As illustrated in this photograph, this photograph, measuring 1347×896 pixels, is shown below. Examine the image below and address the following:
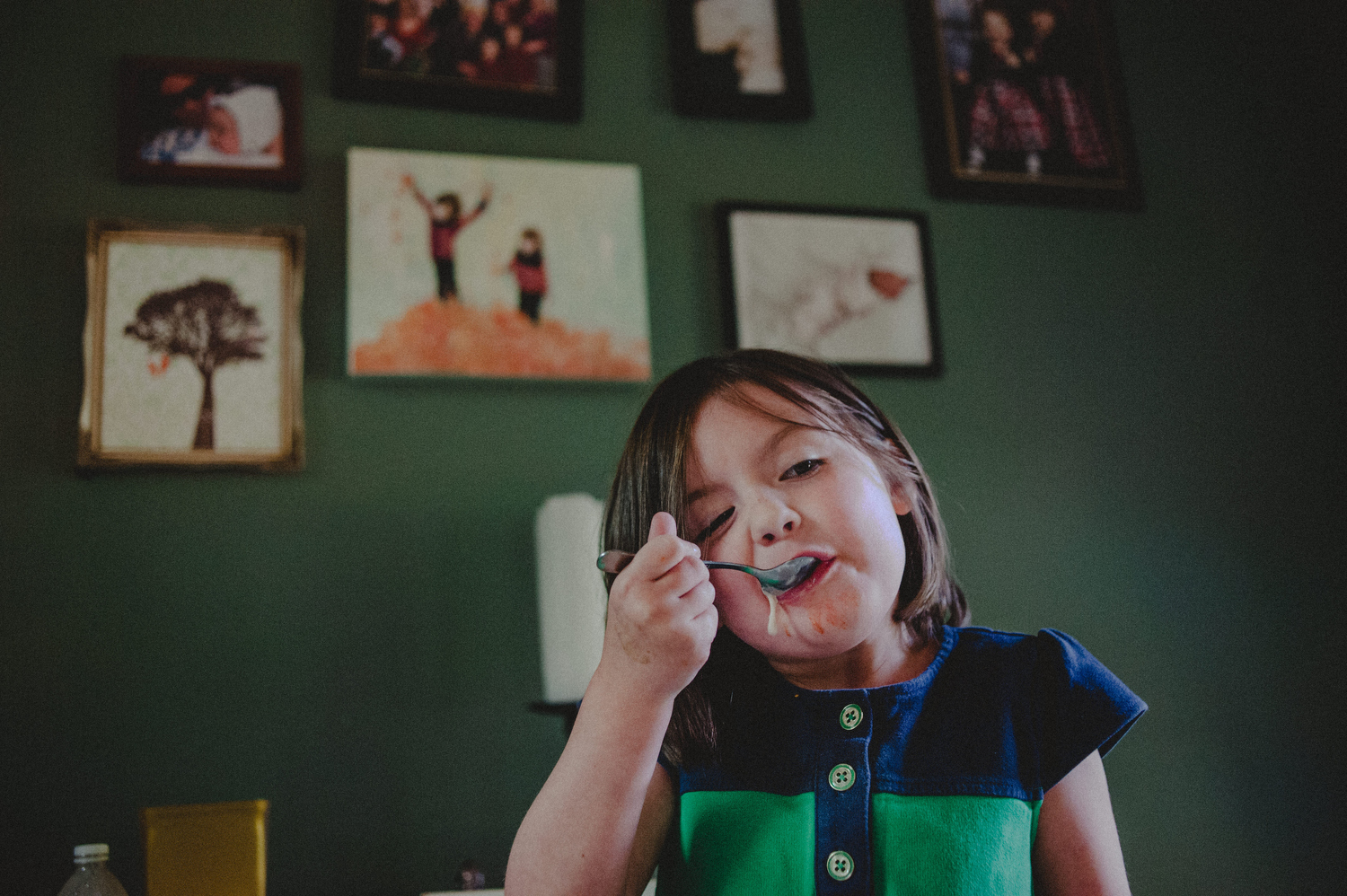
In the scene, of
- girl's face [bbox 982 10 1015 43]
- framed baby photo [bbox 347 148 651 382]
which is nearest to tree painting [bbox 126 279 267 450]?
framed baby photo [bbox 347 148 651 382]

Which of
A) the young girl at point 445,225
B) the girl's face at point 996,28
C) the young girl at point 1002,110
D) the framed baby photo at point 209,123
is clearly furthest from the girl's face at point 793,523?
the girl's face at point 996,28

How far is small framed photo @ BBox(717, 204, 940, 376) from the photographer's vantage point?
5.24 ft

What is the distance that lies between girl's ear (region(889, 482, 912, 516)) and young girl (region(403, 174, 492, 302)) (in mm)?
800

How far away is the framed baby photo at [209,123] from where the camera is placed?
1.46 meters

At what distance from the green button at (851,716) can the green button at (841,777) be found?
4 cm

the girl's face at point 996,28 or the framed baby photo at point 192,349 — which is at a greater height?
the girl's face at point 996,28

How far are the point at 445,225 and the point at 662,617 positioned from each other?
0.96 metres

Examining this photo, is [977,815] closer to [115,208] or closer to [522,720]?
[522,720]

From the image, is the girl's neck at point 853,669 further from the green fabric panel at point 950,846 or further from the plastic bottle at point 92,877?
the plastic bottle at point 92,877

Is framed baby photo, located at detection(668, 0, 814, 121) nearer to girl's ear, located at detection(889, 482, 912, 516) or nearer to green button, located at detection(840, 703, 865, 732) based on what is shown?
girl's ear, located at detection(889, 482, 912, 516)

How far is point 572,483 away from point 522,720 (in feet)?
1.15

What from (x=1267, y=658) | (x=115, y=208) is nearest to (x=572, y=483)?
(x=115, y=208)

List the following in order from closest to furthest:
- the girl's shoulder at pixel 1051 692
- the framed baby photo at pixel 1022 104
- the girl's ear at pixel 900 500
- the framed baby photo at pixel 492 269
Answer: the girl's shoulder at pixel 1051 692, the girl's ear at pixel 900 500, the framed baby photo at pixel 492 269, the framed baby photo at pixel 1022 104

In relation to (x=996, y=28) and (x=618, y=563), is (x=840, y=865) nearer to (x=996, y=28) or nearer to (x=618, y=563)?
(x=618, y=563)
